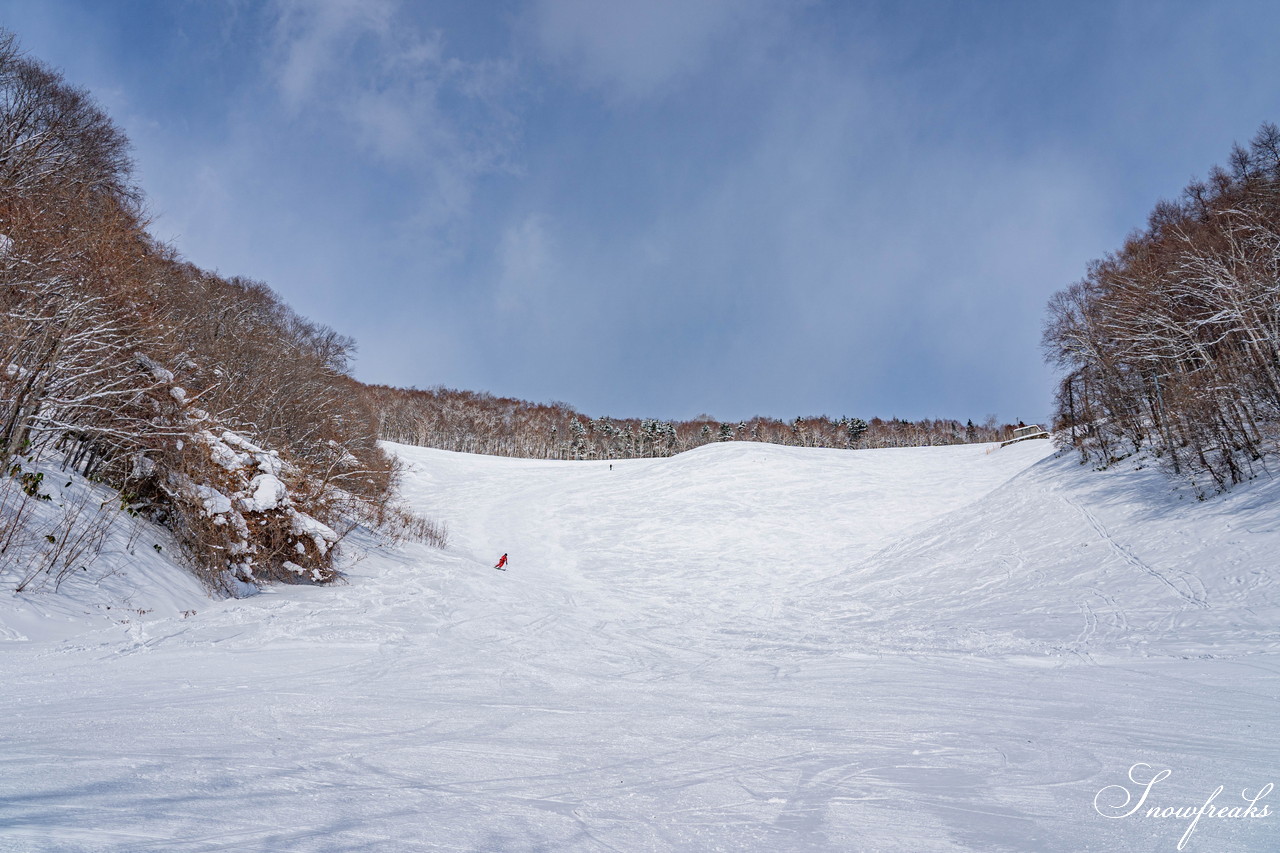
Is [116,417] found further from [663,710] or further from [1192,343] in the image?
[1192,343]

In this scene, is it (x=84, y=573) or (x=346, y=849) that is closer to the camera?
(x=346, y=849)

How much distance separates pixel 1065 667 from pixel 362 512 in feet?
57.0

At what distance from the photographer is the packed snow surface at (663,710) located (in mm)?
2453

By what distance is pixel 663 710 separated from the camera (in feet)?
15.8

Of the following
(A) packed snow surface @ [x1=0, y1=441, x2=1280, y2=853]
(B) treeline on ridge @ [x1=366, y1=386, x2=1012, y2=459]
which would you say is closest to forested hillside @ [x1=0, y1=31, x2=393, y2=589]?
(A) packed snow surface @ [x1=0, y1=441, x2=1280, y2=853]

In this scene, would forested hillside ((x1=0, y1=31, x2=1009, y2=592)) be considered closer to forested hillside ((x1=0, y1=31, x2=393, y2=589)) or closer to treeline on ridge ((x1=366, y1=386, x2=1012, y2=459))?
forested hillside ((x1=0, y1=31, x2=393, y2=589))

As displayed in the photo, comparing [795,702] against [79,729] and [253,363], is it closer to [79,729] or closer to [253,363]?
[79,729]

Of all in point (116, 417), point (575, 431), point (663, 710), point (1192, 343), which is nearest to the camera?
point (663, 710)

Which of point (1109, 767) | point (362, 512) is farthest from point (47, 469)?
point (1109, 767)

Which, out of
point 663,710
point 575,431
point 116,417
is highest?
point 575,431

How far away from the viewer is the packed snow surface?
245 cm

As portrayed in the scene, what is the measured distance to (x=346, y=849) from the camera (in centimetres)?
202

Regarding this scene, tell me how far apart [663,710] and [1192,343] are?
2070cm

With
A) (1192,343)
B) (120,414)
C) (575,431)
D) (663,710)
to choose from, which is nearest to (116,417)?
(120,414)
